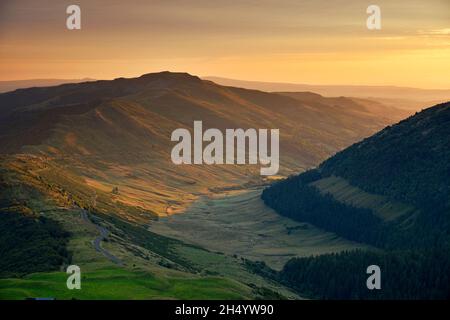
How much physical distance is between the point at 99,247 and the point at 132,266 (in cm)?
2939

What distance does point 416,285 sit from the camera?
198875 millimetres

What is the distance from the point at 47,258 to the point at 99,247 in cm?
2035

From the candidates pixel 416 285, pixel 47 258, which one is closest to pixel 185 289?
pixel 47 258

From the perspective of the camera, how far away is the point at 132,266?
16925 centimetres
